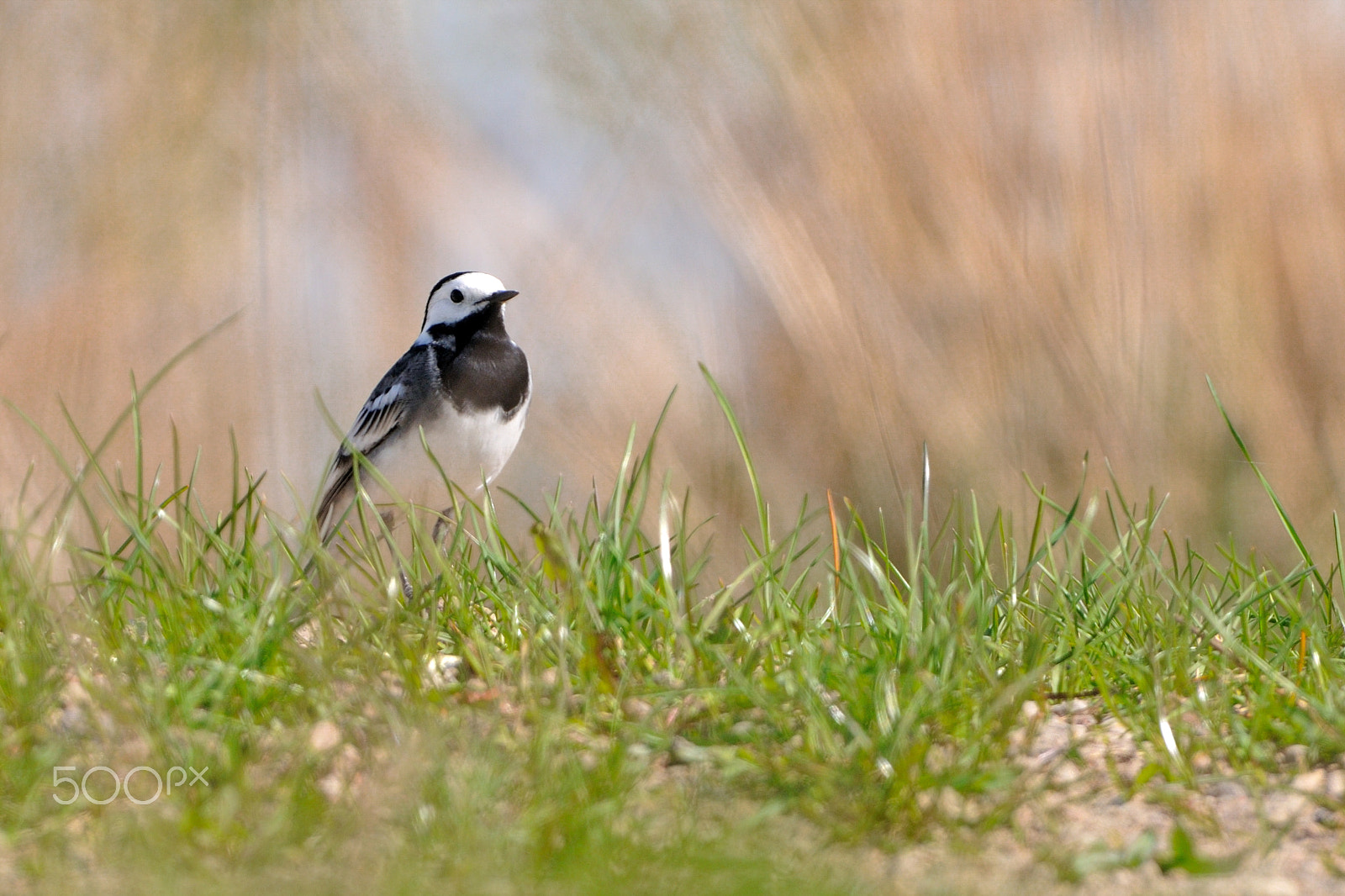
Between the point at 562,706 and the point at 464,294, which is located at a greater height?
the point at 464,294

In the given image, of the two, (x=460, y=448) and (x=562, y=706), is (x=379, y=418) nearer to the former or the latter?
(x=460, y=448)

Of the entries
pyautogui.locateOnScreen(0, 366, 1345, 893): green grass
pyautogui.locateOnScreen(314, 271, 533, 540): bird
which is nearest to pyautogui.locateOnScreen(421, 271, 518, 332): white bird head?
pyautogui.locateOnScreen(314, 271, 533, 540): bird

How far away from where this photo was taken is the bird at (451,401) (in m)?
3.38

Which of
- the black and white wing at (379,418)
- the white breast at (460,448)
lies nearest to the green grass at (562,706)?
the white breast at (460,448)

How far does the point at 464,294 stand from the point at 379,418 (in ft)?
1.42

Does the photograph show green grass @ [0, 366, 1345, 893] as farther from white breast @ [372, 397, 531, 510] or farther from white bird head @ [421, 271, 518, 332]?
white bird head @ [421, 271, 518, 332]

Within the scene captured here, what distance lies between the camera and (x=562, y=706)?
5.31 feet

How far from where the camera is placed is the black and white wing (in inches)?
140

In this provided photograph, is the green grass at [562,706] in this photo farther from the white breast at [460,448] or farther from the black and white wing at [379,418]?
the black and white wing at [379,418]

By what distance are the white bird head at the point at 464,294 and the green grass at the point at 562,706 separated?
1.36 metres

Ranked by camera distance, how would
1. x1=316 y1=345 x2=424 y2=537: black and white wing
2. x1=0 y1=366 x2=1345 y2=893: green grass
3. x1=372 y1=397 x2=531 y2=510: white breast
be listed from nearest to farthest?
1. x1=0 y1=366 x2=1345 y2=893: green grass
2. x1=372 y1=397 x2=531 y2=510: white breast
3. x1=316 y1=345 x2=424 y2=537: black and white wing

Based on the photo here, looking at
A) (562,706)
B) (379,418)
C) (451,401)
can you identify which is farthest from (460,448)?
(562,706)

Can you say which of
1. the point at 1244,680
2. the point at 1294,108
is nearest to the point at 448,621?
the point at 1244,680

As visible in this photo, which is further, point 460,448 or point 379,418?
point 379,418
